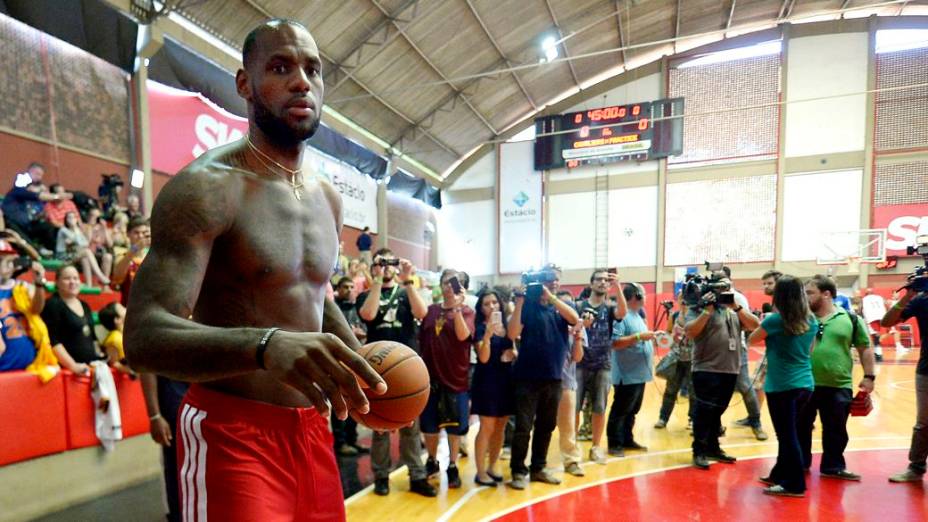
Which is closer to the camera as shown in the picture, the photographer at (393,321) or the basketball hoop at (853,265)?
the photographer at (393,321)

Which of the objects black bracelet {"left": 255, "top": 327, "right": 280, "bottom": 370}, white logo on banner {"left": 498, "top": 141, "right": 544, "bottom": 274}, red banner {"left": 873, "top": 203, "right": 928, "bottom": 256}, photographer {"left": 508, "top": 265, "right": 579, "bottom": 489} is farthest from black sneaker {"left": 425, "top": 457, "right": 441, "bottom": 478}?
red banner {"left": 873, "top": 203, "right": 928, "bottom": 256}

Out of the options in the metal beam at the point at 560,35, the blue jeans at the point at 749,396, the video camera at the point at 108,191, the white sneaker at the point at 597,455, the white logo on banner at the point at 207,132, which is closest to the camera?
the white sneaker at the point at 597,455

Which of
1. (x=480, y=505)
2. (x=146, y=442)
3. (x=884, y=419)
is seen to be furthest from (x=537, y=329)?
(x=884, y=419)

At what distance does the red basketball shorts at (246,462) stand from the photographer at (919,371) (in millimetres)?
4707

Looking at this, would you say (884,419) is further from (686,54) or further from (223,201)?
(686,54)

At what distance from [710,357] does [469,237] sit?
14.5 metres

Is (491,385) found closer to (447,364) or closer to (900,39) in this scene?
(447,364)

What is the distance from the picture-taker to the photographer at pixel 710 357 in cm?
436

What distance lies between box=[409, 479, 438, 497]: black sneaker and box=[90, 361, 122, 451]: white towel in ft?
7.50

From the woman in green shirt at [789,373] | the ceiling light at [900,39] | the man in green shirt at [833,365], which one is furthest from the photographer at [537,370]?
the ceiling light at [900,39]

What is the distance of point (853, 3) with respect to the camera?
14352mm

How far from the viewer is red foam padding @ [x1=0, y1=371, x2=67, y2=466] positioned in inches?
127

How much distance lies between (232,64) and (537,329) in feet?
30.0

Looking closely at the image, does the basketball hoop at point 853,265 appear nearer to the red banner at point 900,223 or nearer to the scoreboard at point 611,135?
the red banner at point 900,223
